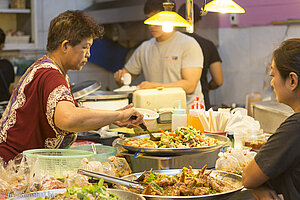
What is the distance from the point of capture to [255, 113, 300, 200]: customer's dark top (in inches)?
67.4

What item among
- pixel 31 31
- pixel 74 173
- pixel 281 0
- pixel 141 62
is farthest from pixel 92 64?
pixel 74 173

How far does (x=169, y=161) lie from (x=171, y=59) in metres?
2.14

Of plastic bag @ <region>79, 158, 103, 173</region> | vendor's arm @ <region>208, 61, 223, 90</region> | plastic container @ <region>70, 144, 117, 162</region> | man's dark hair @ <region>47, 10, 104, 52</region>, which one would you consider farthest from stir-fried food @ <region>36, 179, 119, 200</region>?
vendor's arm @ <region>208, 61, 223, 90</region>

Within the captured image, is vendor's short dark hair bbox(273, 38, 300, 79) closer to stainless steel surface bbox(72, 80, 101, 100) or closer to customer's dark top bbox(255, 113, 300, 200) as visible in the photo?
customer's dark top bbox(255, 113, 300, 200)

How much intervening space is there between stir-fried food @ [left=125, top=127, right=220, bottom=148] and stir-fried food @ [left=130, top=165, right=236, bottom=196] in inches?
15.8

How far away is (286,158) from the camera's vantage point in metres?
1.71

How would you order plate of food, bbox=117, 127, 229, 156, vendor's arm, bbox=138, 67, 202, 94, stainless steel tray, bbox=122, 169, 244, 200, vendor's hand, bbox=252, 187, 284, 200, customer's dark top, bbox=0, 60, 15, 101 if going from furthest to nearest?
customer's dark top, bbox=0, 60, 15, 101, vendor's arm, bbox=138, 67, 202, 94, plate of food, bbox=117, 127, 229, 156, vendor's hand, bbox=252, 187, 284, 200, stainless steel tray, bbox=122, 169, 244, 200

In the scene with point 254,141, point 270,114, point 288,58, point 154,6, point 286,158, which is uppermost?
point 154,6

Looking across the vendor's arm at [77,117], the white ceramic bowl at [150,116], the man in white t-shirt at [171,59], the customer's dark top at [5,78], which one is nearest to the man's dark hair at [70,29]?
the vendor's arm at [77,117]

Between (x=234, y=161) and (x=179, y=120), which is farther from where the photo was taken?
(x=179, y=120)

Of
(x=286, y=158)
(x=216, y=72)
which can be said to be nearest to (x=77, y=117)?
(x=286, y=158)

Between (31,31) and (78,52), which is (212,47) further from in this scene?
(78,52)

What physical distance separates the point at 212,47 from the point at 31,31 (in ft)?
8.01

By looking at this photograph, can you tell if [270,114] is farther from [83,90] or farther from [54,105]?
[54,105]
